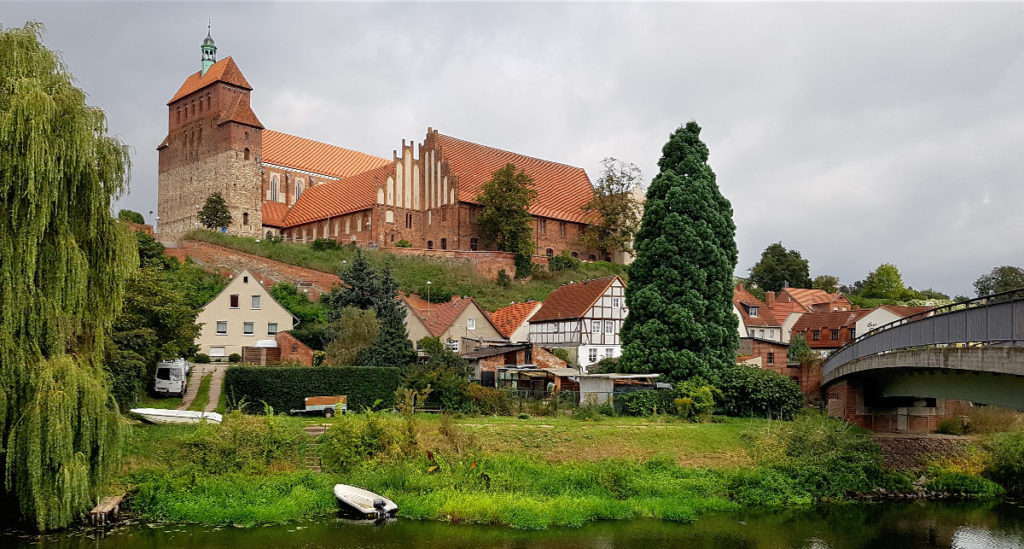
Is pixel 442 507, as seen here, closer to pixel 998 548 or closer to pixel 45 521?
pixel 45 521

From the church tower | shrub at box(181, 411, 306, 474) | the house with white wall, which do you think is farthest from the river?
the church tower

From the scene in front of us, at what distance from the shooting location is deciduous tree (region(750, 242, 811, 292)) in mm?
94625

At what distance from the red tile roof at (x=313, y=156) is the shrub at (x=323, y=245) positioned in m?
18.7

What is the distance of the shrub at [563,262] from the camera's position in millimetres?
75312

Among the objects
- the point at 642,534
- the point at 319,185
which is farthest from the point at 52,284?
the point at 319,185

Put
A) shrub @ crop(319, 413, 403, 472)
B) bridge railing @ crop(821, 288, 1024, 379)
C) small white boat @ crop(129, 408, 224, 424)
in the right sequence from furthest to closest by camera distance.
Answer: small white boat @ crop(129, 408, 224, 424)
shrub @ crop(319, 413, 403, 472)
bridge railing @ crop(821, 288, 1024, 379)

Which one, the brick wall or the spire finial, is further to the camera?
the spire finial

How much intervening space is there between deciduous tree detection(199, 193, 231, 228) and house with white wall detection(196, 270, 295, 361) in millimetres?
27426

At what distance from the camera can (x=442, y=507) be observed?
2320 centimetres

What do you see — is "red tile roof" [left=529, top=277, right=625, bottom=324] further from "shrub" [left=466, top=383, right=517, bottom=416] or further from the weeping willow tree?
the weeping willow tree

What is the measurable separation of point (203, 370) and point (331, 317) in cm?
666

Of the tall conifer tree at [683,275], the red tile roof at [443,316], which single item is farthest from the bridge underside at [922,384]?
the red tile roof at [443,316]

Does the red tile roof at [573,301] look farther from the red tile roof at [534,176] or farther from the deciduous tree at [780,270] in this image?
the deciduous tree at [780,270]

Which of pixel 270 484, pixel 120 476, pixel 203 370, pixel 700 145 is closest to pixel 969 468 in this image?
pixel 700 145
